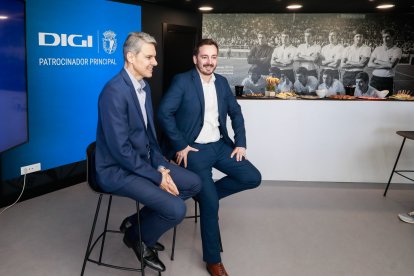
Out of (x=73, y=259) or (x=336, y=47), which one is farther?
(x=336, y=47)

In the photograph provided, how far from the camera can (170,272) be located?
2.80 m

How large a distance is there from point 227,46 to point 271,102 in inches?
90.6

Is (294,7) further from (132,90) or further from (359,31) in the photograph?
(132,90)

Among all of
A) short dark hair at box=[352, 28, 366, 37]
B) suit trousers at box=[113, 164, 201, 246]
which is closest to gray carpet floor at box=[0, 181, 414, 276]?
suit trousers at box=[113, 164, 201, 246]

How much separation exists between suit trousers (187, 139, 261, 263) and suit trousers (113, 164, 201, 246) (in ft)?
0.41

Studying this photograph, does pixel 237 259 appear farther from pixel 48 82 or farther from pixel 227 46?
pixel 227 46

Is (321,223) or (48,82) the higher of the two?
(48,82)

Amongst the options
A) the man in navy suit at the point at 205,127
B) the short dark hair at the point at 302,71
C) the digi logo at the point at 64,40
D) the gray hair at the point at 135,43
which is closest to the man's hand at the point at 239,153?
the man in navy suit at the point at 205,127

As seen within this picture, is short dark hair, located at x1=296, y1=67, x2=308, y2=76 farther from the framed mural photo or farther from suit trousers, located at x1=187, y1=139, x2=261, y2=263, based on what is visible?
suit trousers, located at x1=187, y1=139, x2=261, y2=263

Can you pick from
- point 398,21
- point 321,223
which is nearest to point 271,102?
point 321,223

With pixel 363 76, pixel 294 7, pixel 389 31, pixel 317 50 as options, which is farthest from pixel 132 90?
pixel 389 31

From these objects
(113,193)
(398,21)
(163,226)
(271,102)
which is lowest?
(163,226)

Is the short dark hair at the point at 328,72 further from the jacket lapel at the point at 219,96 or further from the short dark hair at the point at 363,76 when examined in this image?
the jacket lapel at the point at 219,96

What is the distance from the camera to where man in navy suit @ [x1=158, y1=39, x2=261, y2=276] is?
9.75 feet
